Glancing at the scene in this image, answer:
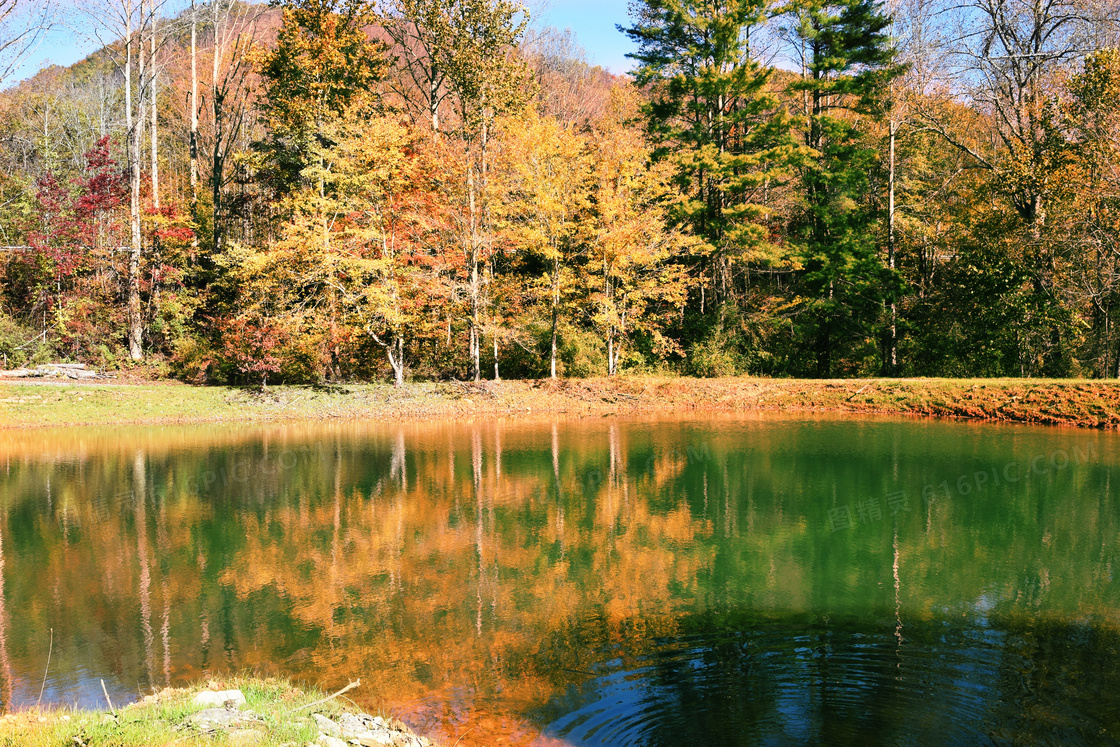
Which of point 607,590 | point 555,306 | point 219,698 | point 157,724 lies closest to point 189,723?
point 157,724

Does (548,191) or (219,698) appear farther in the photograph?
(548,191)

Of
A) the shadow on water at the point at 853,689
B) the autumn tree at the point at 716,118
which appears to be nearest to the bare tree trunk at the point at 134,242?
the autumn tree at the point at 716,118

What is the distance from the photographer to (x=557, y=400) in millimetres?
25328

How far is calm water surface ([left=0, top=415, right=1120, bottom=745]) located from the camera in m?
5.74

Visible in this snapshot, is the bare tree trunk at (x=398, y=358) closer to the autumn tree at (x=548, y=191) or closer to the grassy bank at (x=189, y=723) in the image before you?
the autumn tree at (x=548, y=191)

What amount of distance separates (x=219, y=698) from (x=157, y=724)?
685mm

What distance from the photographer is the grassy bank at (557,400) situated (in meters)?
20.2

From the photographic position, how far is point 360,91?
29.6 meters

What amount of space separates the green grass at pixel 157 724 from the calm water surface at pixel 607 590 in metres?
0.80

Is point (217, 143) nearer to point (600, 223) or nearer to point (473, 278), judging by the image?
point (473, 278)

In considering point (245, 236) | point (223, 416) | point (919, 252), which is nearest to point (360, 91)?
point (245, 236)

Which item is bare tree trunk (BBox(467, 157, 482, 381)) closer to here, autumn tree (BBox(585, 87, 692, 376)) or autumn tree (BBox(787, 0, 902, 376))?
autumn tree (BBox(585, 87, 692, 376))

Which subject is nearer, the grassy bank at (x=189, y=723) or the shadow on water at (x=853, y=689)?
the grassy bank at (x=189, y=723)

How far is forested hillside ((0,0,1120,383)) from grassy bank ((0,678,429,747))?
70.5 feet
